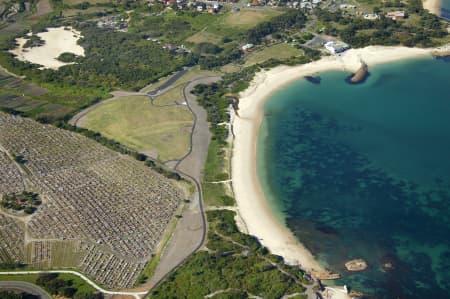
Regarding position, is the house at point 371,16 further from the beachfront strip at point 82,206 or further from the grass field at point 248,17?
the beachfront strip at point 82,206

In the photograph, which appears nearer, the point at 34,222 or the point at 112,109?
the point at 34,222

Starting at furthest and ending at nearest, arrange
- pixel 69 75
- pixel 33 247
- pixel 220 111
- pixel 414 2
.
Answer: pixel 414 2 → pixel 69 75 → pixel 220 111 → pixel 33 247

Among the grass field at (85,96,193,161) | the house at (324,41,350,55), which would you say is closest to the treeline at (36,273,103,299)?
the grass field at (85,96,193,161)

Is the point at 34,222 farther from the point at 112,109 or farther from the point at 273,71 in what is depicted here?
the point at 273,71

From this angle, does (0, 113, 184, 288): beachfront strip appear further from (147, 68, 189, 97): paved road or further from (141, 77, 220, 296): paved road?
(147, 68, 189, 97): paved road

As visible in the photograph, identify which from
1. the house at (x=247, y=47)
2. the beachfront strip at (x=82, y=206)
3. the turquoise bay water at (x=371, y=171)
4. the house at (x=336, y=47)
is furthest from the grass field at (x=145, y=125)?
the house at (x=336, y=47)

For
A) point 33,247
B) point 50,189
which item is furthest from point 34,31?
point 33,247
